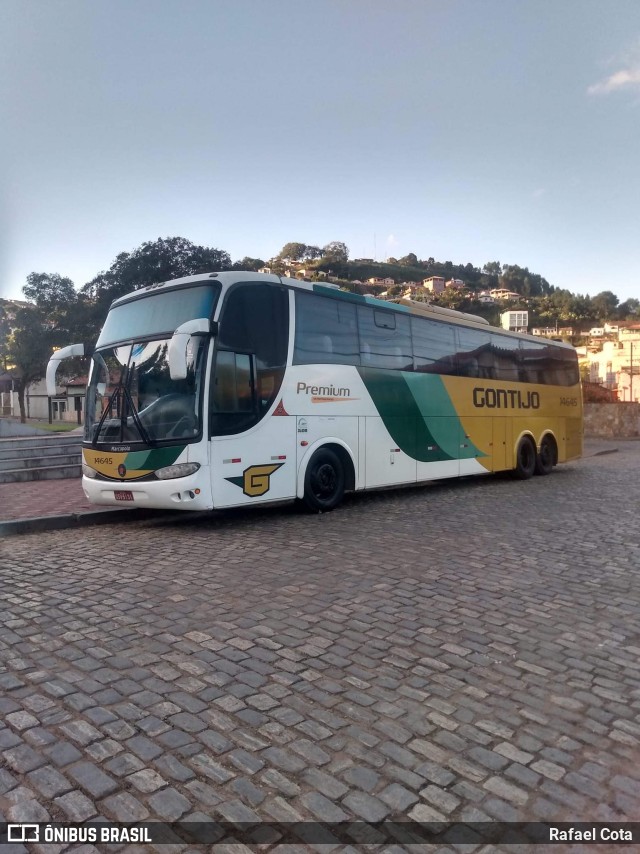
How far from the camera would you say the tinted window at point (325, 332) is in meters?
9.59

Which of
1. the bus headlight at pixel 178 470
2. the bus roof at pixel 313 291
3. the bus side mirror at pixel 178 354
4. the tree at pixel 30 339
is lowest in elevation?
the bus headlight at pixel 178 470

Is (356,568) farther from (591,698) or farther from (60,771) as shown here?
(60,771)

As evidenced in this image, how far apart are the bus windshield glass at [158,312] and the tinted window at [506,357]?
26.7 feet

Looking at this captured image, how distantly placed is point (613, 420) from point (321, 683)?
1460 inches

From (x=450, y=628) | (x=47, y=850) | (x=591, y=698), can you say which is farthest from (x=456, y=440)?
(x=47, y=850)

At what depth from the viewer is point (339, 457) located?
33.9 ft

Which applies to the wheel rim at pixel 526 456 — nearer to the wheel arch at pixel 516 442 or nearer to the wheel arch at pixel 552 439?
the wheel arch at pixel 516 442

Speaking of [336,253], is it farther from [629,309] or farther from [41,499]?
[41,499]

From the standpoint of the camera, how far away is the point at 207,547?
24.0 feet

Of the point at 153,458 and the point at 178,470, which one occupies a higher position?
the point at 153,458

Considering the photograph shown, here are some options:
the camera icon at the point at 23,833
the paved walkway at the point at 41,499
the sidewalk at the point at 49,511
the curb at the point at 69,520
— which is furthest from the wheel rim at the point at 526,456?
the camera icon at the point at 23,833

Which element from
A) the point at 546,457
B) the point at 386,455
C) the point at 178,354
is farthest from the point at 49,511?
the point at 546,457

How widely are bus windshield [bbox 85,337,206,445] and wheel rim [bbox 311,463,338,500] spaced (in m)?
2.44

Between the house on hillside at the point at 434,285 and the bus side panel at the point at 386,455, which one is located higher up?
the house on hillside at the point at 434,285
